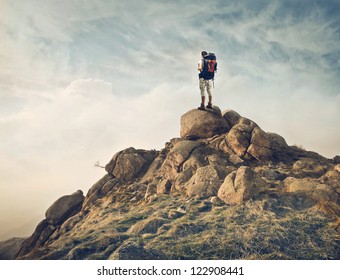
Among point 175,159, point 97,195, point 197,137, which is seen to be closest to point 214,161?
point 175,159

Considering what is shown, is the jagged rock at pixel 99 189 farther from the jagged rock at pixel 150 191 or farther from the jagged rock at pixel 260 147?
the jagged rock at pixel 260 147

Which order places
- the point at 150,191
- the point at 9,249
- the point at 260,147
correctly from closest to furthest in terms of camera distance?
the point at 150,191
the point at 260,147
the point at 9,249

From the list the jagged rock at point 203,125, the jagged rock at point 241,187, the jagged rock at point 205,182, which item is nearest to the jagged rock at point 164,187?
the jagged rock at point 205,182

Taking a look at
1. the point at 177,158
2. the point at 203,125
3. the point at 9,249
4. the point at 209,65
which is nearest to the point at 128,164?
the point at 177,158

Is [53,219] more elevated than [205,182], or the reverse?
[205,182]

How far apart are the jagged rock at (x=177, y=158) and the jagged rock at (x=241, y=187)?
4591 millimetres

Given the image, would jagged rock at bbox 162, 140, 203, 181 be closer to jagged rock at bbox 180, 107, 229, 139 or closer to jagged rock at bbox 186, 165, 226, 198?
jagged rock at bbox 180, 107, 229, 139

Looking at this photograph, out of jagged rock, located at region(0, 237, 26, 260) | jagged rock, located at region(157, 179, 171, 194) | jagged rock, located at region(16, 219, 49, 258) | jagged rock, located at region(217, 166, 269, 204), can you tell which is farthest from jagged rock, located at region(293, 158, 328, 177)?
jagged rock, located at region(0, 237, 26, 260)

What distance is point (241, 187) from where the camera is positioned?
539 inches

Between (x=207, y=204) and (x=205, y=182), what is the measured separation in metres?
1.84

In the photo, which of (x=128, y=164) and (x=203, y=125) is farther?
(x=203, y=125)

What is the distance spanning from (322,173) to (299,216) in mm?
5561

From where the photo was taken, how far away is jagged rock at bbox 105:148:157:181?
826 inches

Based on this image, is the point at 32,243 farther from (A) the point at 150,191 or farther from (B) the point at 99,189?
(A) the point at 150,191
